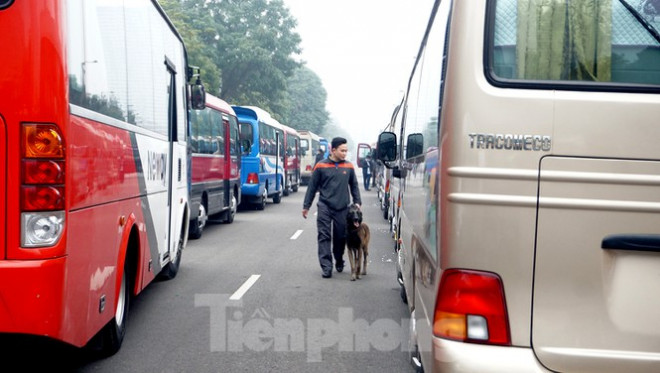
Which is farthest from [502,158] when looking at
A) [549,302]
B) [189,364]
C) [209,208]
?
[209,208]

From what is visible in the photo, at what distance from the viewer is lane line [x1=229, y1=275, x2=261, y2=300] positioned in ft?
29.1

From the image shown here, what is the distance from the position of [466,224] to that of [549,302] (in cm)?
48

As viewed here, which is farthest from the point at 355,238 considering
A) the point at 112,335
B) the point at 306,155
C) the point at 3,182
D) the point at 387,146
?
the point at 306,155

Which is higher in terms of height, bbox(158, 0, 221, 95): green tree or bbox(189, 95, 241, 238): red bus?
bbox(158, 0, 221, 95): green tree

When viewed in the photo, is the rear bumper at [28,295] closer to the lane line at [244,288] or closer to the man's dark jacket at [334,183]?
the lane line at [244,288]

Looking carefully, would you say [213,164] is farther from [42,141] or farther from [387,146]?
[42,141]

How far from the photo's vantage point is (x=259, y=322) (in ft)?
24.6

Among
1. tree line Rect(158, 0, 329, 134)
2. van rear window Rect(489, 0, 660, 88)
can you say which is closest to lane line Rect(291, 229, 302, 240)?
van rear window Rect(489, 0, 660, 88)

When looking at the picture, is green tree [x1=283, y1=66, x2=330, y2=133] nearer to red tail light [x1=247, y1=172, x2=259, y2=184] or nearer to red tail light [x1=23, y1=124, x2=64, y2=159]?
red tail light [x1=247, y1=172, x2=259, y2=184]

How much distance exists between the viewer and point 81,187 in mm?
4645

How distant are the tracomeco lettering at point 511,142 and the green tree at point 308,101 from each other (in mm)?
89405

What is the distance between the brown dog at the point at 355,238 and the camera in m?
10.3

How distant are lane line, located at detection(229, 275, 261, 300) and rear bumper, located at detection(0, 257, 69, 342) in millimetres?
4592

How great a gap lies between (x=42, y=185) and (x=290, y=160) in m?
30.1
